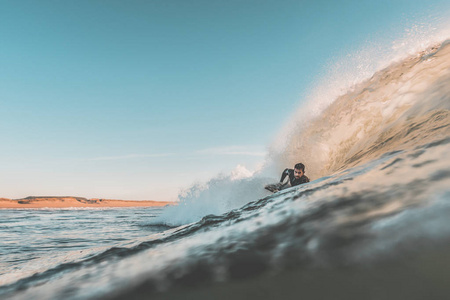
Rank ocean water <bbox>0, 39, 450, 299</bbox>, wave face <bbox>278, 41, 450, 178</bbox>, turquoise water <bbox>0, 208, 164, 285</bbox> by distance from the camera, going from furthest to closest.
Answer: wave face <bbox>278, 41, 450, 178</bbox> < turquoise water <bbox>0, 208, 164, 285</bbox> < ocean water <bbox>0, 39, 450, 299</bbox>

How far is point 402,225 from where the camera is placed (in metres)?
1.14

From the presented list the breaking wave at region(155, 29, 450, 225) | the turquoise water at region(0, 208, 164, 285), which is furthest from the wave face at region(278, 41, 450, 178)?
the turquoise water at region(0, 208, 164, 285)

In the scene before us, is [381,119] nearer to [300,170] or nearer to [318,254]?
[300,170]

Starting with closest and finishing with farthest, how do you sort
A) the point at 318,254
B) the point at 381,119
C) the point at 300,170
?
the point at 318,254 < the point at 381,119 < the point at 300,170

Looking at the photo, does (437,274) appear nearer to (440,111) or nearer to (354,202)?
(354,202)

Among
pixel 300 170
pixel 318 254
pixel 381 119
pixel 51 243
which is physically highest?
pixel 381 119

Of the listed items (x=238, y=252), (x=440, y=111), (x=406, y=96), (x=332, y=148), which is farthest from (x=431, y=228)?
(x=332, y=148)

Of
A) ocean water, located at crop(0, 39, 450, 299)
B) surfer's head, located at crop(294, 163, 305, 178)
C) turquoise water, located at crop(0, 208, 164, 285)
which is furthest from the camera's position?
surfer's head, located at crop(294, 163, 305, 178)

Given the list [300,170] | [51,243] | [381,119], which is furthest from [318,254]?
[51,243]

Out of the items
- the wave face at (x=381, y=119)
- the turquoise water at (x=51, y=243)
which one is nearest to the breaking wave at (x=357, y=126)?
the wave face at (x=381, y=119)

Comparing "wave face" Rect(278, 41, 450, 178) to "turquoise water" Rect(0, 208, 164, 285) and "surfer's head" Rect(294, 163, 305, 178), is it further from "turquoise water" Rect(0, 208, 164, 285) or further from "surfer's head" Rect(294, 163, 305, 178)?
"turquoise water" Rect(0, 208, 164, 285)

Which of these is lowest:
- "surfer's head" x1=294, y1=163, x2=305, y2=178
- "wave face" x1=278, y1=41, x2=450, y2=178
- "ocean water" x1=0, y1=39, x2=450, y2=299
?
"ocean water" x1=0, y1=39, x2=450, y2=299

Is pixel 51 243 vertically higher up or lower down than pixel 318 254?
lower down

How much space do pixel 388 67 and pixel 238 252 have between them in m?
7.63
